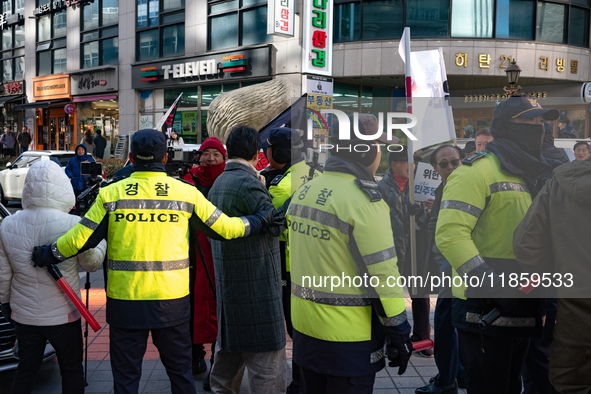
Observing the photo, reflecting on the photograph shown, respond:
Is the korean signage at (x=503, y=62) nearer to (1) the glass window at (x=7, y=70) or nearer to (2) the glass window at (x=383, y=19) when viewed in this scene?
(2) the glass window at (x=383, y=19)

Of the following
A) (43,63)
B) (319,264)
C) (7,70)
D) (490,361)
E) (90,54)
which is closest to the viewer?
(319,264)

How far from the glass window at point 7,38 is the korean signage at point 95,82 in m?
9.36

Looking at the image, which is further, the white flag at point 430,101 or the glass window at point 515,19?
the glass window at point 515,19

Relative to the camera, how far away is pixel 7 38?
31.1 metres

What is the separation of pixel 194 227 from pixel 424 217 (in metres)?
2.34

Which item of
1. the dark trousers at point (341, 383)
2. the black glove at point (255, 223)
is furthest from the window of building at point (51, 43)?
the dark trousers at point (341, 383)

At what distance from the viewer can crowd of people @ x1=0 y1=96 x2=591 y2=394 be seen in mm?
2455

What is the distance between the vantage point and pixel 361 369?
250 centimetres

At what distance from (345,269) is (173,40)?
19294 mm

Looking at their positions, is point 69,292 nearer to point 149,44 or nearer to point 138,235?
point 138,235

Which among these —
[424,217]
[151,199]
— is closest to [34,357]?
[151,199]

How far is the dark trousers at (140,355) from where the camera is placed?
3017 mm

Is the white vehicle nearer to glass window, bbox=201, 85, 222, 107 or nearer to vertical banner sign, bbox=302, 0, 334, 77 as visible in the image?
glass window, bbox=201, 85, 222, 107

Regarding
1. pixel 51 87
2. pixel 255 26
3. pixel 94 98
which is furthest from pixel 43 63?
pixel 255 26
